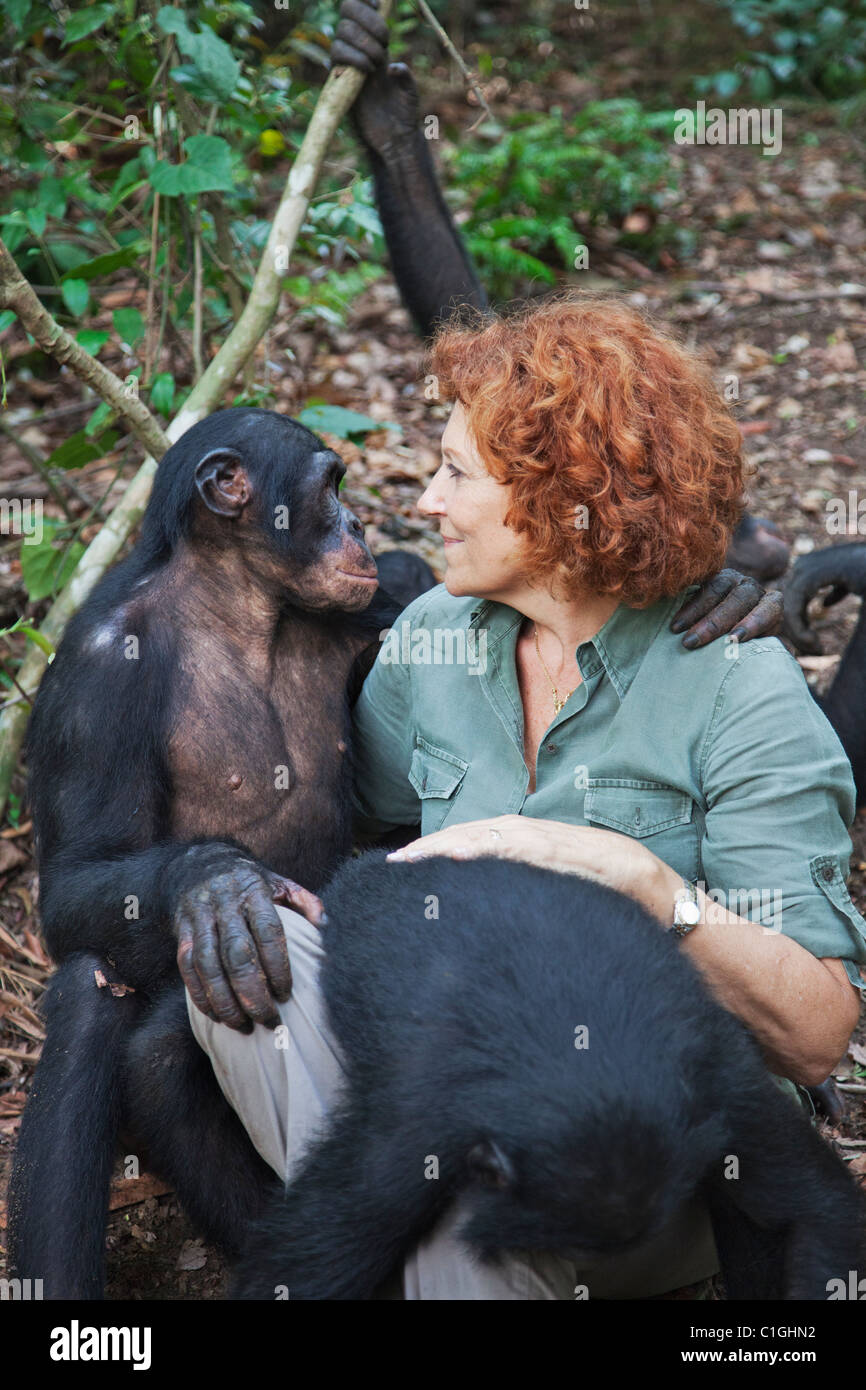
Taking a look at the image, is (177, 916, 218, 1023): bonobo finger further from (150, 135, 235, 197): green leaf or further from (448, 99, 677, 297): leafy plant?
(448, 99, 677, 297): leafy plant

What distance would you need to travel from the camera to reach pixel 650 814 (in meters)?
3.60

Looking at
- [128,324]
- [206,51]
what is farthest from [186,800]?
[206,51]

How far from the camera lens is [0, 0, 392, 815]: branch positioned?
16.4 feet

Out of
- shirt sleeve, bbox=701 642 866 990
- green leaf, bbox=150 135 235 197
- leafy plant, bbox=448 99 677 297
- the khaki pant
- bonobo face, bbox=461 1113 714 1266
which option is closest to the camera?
bonobo face, bbox=461 1113 714 1266

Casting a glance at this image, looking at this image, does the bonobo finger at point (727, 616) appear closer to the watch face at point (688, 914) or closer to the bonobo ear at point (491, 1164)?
the watch face at point (688, 914)

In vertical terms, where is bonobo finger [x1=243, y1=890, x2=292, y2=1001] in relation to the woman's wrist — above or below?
below

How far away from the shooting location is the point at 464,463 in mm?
3773

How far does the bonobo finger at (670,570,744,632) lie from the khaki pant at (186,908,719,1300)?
1.32 meters

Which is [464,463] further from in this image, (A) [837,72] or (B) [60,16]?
(A) [837,72]

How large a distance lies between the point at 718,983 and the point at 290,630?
6.32 feet

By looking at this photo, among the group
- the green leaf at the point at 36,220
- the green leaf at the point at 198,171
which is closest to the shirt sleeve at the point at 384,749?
the green leaf at the point at 198,171

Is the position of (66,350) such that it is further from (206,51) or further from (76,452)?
(206,51)

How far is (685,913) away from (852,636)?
9.17 ft

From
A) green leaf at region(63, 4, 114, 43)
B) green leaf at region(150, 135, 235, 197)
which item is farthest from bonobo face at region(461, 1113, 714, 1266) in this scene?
green leaf at region(63, 4, 114, 43)
